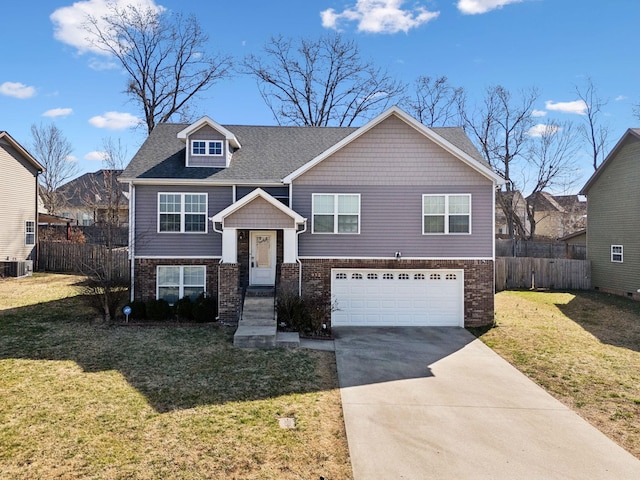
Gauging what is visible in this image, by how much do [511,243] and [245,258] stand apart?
22562 millimetres

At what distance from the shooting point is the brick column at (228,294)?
12.8m

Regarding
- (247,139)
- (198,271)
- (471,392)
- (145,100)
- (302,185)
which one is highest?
(145,100)

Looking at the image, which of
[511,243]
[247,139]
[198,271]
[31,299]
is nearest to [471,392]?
[198,271]

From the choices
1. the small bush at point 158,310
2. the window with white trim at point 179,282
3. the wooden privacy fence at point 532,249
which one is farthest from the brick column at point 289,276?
the wooden privacy fence at point 532,249

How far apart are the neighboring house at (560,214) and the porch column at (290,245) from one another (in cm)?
3674

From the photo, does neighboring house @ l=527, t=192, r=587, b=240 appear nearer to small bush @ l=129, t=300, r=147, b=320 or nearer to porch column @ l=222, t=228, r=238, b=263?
porch column @ l=222, t=228, r=238, b=263

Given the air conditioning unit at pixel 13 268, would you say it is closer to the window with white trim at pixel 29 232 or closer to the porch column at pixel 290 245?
the window with white trim at pixel 29 232

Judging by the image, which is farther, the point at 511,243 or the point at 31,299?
the point at 511,243

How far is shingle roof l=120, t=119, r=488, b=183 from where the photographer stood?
14234 millimetres

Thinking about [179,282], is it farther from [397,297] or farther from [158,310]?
[397,297]

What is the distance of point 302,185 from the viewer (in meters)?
13.6

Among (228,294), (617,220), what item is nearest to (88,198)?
(228,294)

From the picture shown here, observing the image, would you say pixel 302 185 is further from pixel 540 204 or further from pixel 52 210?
pixel 540 204

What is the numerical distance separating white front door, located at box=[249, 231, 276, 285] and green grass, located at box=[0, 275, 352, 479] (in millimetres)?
3123
